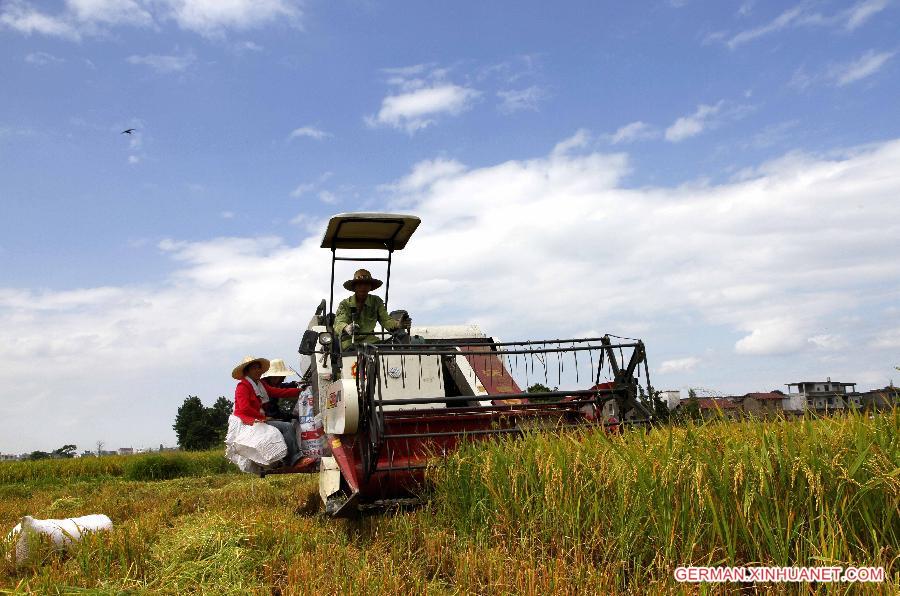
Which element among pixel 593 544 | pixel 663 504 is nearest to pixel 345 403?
pixel 593 544

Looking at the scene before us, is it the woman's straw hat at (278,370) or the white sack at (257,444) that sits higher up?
the woman's straw hat at (278,370)

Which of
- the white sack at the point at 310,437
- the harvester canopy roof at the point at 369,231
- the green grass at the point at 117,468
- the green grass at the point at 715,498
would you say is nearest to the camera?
the green grass at the point at 715,498

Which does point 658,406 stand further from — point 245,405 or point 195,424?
point 195,424

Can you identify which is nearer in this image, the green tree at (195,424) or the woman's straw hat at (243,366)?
the woman's straw hat at (243,366)

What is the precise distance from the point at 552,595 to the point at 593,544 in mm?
666

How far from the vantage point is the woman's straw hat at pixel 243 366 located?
8555 mm

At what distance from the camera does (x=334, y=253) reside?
8516mm

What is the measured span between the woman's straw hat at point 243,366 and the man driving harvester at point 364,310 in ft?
4.36

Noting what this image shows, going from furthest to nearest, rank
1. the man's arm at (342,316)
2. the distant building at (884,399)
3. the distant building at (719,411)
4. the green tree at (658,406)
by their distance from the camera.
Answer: the man's arm at (342,316)
the green tree at (658,406)
the distant building at (719,411)
the distant building at (884,399)

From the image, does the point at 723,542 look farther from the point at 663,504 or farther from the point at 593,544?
the point at 593,544

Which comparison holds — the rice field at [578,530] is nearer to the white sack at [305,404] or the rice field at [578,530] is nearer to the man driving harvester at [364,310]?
the white sack at [305,404]

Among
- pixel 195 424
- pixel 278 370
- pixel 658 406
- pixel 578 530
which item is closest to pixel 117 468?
pixel 278 370

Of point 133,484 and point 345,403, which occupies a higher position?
point 345,403

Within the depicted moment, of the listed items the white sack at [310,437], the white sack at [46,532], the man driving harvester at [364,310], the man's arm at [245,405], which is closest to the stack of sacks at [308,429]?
the white sack at [310,437]
